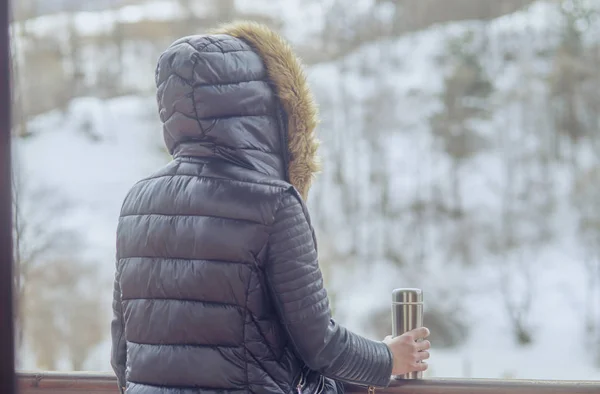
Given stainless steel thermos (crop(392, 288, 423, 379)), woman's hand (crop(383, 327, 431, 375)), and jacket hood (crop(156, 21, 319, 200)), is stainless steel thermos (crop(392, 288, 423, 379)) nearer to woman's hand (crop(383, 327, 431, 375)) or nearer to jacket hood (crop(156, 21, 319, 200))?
woman's hand (crop(383, 327, 431, 375))

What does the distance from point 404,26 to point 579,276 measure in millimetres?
4059

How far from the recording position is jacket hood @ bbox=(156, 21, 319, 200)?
119 cm

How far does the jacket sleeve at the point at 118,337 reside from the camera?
1329 mm

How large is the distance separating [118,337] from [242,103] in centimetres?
46

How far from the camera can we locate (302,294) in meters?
1.14

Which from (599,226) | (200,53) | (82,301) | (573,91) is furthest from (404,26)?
(200,53)

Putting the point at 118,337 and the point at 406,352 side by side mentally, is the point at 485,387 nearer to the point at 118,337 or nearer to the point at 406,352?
the point at 406,352

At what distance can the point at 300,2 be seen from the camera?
Result: 10.8 m

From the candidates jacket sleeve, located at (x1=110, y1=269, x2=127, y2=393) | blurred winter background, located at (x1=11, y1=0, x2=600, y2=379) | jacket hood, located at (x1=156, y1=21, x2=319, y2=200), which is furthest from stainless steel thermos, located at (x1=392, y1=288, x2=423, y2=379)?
blurred winter background, located at (x1=11, y1=0, x2=600, y2=379)

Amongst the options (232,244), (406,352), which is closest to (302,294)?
(232,244)

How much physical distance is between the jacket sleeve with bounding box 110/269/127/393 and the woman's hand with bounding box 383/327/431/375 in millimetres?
437

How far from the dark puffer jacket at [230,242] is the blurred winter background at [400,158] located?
7630mm

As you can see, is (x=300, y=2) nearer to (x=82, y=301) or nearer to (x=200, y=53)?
(x=82, y=301)

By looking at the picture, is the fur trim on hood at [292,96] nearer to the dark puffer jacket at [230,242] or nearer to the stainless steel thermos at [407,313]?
the dark puffer jacket at [230,242]
